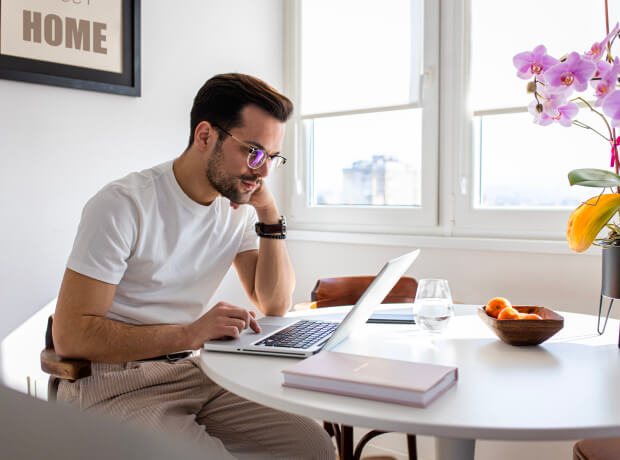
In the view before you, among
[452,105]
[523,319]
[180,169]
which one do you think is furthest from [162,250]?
[452,105]

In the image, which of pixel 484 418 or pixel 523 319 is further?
pixel 523 319

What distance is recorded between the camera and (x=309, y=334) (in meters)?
1.30

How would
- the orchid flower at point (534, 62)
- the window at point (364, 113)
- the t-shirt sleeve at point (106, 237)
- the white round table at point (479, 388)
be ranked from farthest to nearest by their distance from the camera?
1. the window at point (364, 113)
2. the t-shirt sleeve at point (106, 237)
3. the orchid flower at point (534, 62)
4. the white round table at point (479, 388)

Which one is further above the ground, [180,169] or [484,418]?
[180,169]

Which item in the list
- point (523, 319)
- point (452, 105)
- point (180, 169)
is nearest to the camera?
point (523, 319)

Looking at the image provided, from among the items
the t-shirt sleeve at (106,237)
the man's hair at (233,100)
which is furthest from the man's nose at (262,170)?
the t-shirt sleeve at (106,237)

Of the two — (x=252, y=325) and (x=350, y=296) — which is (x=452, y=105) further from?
(x=252, y=325)

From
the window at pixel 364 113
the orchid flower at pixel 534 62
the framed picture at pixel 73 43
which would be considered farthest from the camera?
the window at pixel 364 113

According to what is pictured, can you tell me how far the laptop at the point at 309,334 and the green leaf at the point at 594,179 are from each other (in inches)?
15.6

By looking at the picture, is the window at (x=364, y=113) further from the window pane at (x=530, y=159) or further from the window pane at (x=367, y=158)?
the window pane at (x=530, y=159)

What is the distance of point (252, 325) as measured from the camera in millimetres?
1329

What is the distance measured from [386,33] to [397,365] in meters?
2.13

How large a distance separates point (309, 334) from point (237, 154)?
616 mm

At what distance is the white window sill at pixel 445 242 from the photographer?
2.16 m
